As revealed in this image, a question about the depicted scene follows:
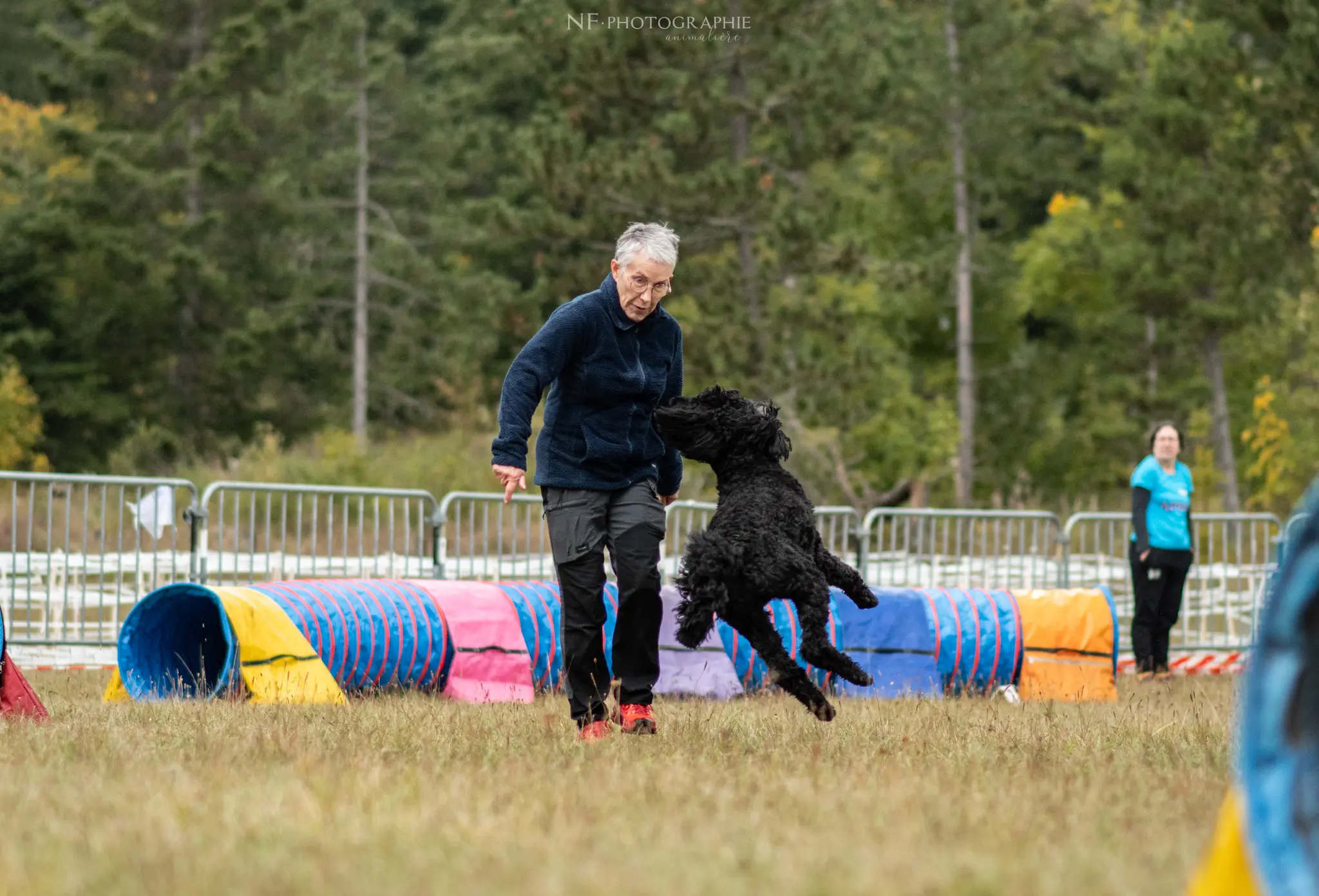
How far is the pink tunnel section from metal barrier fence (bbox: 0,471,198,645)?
2.69 m

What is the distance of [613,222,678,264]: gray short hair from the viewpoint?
5.49m

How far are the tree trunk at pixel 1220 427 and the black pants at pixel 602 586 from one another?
74.6 ft

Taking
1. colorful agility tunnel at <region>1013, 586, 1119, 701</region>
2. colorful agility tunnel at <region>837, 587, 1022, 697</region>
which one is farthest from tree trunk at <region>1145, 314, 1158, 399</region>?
colorful agility tunnel at <region>837, 587, 1022, 697</region>

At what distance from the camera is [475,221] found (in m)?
31.9

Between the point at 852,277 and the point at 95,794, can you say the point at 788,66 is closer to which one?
the point at 852,277

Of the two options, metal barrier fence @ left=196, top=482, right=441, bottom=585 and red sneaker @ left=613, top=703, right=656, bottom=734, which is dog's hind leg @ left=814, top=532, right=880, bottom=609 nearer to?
red sneaker @ left=613, top=703, right=656, bottom=734

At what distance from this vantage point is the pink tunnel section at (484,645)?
26.7ft

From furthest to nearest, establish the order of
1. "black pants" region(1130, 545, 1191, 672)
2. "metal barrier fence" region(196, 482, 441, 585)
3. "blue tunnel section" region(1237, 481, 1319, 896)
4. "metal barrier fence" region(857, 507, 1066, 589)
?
"metal barrier fence" region(857, 507, 1066, 589) → "metal barrier fence" region(196, 482, 441, 585) → "black pants" region(1130, 545, 1191, 672) → "blue tunnel section" region(1237, 481, 1319, 896)

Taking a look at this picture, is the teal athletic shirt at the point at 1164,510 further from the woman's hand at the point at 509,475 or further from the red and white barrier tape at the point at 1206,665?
the woman's hand at the point at 509,475

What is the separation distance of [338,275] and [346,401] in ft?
9.07

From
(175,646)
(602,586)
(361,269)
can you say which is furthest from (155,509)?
(361,269)

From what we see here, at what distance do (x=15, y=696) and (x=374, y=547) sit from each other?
6120mm

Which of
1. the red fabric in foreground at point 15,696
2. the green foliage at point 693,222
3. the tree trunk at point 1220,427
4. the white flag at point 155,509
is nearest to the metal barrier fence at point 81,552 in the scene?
the white flag at point 155,509

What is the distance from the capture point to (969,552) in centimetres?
1370
